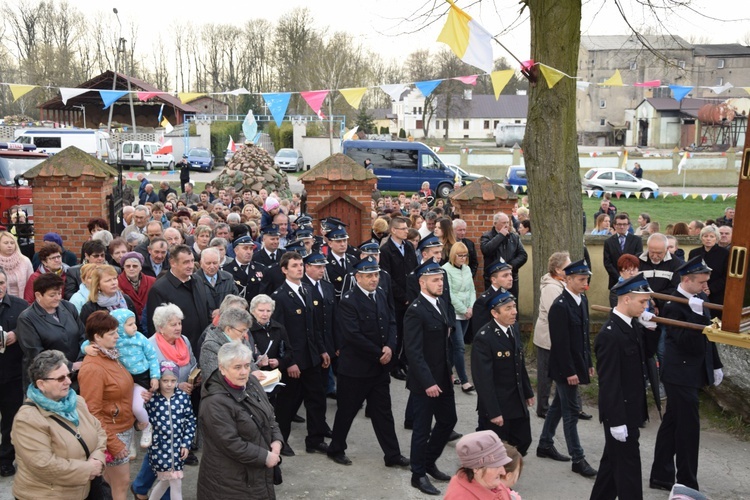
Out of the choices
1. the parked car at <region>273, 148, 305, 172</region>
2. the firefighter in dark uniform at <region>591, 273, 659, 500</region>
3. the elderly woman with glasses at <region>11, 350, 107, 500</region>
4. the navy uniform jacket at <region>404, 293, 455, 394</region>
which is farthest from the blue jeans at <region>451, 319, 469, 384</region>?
the parked car at <region>273, 148, 305, 172</region>

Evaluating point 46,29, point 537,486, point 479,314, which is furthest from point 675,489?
point 46,29

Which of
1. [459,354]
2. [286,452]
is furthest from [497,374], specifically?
[459,354]

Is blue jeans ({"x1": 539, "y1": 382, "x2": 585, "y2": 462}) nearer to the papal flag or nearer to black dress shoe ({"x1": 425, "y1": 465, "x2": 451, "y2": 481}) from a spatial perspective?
black dress shoe ({"x1": 425, "y1": 465, "x2": 451, "y2": 481})

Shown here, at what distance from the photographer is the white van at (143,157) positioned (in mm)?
40969

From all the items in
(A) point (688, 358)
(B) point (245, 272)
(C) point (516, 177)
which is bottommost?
(C) point (516, 177)

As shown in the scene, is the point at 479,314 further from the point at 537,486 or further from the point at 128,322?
the point at 128,322

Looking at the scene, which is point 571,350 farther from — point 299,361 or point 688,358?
point 299,361

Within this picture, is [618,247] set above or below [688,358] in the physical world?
above

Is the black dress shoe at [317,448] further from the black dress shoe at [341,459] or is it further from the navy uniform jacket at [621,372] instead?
the navy uniform jacket at [621,372]

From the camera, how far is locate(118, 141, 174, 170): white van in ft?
134

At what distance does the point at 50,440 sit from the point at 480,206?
25.4ft

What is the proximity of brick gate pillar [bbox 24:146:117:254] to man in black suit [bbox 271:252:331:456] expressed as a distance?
4043mm

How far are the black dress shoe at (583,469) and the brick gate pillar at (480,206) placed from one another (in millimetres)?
4550

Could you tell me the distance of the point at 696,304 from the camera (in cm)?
613
